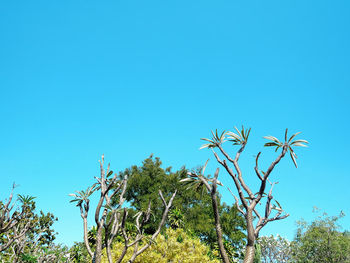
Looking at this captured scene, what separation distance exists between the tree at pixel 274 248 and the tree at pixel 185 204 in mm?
13240

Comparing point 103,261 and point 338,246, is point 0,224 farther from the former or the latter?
point 338,246

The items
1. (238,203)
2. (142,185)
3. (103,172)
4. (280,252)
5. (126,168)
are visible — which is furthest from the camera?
(280,252)

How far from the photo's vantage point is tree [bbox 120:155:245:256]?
28969mm

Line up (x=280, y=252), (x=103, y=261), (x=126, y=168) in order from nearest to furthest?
(x=103, y=261), (x=126, y=168), (x=280, y=252)

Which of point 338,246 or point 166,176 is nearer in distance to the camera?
point 338,246

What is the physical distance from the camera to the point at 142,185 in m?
31.3

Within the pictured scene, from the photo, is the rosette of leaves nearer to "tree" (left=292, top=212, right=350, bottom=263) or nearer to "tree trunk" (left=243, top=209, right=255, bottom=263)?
"tree trunk" (left=243, top=209, right=255, bottom=263)

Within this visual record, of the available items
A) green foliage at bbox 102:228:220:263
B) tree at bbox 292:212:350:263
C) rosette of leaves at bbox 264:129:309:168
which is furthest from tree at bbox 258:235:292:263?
rosette of leaves at bbox 264:129:309:168

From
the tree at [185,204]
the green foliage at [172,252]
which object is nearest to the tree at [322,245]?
the tree at [185,204]

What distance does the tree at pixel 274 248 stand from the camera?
41.3m

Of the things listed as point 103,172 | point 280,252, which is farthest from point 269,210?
point 280,252

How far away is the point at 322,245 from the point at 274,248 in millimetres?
13566

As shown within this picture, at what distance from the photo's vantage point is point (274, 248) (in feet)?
137

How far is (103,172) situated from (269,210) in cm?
440
